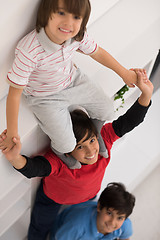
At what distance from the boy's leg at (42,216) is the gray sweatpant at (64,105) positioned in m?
0.55

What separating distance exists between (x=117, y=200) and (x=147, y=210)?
699mm

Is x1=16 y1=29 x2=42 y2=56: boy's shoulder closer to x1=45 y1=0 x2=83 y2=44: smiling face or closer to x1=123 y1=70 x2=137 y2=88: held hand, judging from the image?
x1=45 y1=0 x2=83 y2=44: smiling face

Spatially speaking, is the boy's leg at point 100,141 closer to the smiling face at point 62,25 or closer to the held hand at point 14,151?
the held hand at point 14,151

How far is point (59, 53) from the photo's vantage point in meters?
0.86

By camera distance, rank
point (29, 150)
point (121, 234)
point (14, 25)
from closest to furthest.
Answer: point (14, 25) < point (29, 150) < point (121, 234)

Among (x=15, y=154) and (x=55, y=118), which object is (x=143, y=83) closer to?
(x=55, y=118)

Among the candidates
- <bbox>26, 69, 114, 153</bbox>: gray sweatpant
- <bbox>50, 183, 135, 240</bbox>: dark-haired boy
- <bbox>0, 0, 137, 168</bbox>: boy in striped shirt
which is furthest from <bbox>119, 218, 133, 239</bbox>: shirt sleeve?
<bbox>26, 69, 114, 153</bbox>: gray sweatpant

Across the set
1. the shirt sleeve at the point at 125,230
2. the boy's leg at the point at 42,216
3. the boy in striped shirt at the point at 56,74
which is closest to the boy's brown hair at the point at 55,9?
the boy in striped shirt at the point at 56,74

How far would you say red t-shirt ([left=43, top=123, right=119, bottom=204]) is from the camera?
1.26 m

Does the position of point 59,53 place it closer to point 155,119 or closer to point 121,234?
point 121,234

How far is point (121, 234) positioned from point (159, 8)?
44.7 inches

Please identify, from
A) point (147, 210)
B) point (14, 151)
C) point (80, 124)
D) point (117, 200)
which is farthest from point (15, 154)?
point (147, 210)

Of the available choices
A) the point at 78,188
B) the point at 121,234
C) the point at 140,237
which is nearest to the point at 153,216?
the point at 140,237

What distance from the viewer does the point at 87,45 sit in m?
0.94
